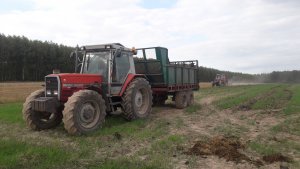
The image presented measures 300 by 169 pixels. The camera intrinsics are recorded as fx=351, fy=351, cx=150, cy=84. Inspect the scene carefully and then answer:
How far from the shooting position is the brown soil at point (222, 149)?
7477mm

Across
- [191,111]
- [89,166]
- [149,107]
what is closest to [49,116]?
[149,107]

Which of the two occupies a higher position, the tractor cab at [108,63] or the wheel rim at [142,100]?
the tractor cab at [108,63]

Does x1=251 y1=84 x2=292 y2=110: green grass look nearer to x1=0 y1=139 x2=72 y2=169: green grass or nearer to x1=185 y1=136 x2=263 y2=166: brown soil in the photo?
x1=185 y1=136 x2=263 y2=166: brown soil

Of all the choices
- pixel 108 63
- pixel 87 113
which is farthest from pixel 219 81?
pixel 87 113

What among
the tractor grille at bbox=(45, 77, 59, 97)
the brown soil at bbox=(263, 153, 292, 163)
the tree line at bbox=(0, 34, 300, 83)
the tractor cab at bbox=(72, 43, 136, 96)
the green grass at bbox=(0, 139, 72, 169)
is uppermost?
the tree line at bbox=(0, 34, 300, 83)

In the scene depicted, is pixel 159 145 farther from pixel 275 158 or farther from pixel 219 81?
pixel 219 81

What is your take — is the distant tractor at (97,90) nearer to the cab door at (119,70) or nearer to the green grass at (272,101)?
the cab door at (119,70)

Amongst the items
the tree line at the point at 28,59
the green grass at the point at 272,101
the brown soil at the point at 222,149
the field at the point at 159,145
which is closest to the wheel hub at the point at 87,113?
the field at the point at 159,145

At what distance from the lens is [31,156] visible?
7285mm

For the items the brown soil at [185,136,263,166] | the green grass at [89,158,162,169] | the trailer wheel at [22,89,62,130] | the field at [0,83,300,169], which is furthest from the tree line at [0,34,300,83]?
the green grass at [89,158,162,169]

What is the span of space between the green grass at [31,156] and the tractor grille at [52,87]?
236 centimetres

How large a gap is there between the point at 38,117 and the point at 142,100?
3991 millimetres

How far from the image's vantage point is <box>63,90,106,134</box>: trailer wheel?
9602 mm

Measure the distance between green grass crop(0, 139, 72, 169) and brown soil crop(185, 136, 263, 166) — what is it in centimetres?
284
